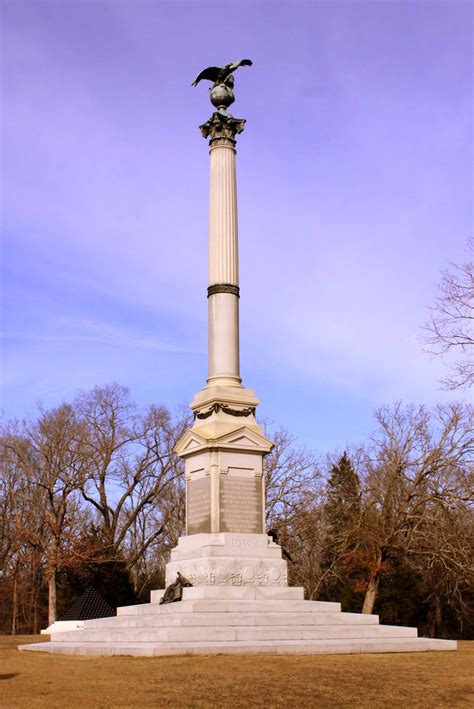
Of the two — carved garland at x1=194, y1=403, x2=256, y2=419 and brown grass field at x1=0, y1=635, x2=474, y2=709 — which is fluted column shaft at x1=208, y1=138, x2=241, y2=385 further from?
brown grass field at x1=0, y1=635, x2=474, y2=709

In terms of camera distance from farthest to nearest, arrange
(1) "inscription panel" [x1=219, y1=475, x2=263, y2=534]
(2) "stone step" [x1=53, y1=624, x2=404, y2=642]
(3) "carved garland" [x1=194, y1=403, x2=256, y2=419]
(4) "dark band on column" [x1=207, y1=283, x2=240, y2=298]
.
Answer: (4) "dark band on column" [x1=207, y1=283, x2=240, y2=298] < (3) "carved garland" [x1=194, y1=403, x2=256, y2=419] < (1) "inscription panel" [x1=219, y1=475, x2=263, y2=534] < (2) "stone step" [x1=53, y1=624, x2=404, y2=642]

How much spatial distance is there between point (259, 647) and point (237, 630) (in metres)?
1.31

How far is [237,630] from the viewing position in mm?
16469

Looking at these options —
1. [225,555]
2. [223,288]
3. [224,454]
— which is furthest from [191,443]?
[223,288]

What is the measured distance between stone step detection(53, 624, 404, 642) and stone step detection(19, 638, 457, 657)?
0.88ft

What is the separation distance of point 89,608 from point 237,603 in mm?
10567

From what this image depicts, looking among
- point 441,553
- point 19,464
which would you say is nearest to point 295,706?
point 441,553

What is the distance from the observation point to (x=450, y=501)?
36219 mm

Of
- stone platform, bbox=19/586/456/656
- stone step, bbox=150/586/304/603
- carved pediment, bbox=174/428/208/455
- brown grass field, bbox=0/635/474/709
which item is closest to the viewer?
brown grass field, bbox=0/635/474/709

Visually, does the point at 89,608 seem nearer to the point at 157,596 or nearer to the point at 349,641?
the point at 157,596

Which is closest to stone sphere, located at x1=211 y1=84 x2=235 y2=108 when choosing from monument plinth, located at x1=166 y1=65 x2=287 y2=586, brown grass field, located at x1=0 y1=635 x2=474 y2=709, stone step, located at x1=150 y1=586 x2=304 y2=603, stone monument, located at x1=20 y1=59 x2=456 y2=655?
stone monument, located at x1=20 y1=59 x2=456 y2=655

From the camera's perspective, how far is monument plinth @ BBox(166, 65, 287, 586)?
21.0 m

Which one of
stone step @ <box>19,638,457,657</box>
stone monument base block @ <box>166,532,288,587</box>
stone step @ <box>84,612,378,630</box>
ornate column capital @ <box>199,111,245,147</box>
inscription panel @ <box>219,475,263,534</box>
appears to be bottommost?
stone step @ <box>19,638,457,657</box>

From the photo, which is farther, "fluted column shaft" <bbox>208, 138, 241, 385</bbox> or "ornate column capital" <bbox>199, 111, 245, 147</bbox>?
"ornate column capital" <bbox>199, 111, 245, 147</bbox>
